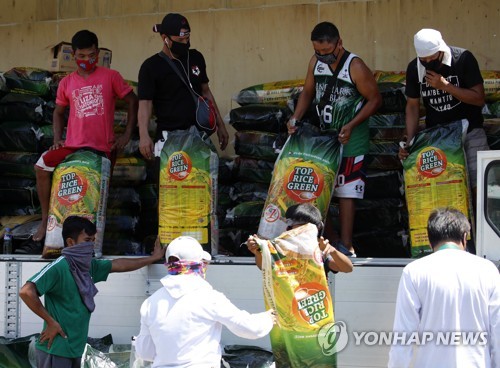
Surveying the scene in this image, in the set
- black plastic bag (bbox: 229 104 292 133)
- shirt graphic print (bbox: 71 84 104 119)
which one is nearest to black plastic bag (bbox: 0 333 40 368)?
shirt graphic print (bbox: 71 84 104 119)

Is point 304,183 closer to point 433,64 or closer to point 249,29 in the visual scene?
point 433,64

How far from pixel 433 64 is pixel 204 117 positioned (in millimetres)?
1592

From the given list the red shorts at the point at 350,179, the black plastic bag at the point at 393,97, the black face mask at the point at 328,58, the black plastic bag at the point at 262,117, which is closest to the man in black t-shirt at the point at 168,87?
the black plastic bag at the point at 262,117

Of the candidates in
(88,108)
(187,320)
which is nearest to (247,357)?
(187,320)

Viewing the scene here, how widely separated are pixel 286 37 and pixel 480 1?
1.70 meters

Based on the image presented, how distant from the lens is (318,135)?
6.00m

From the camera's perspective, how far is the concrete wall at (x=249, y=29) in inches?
313

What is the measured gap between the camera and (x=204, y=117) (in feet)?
21.2

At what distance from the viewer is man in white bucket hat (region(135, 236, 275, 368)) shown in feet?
13.8

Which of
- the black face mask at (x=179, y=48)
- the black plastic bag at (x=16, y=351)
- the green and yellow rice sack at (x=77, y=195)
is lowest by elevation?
the black plastic bag at (x=16, y=351)

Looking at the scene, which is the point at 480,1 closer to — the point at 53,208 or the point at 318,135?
the point at 318,135
